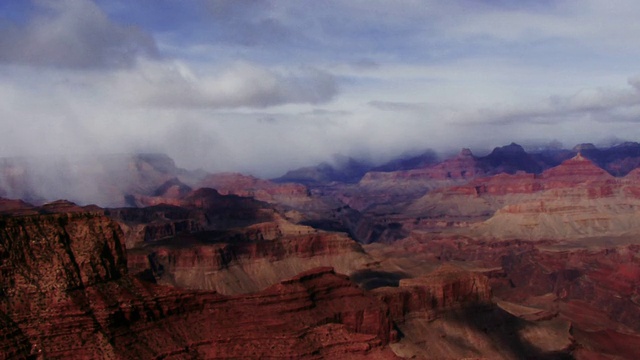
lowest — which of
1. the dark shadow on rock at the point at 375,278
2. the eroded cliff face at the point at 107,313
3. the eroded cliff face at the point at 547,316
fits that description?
the eroded cliff face at the point at 547,316

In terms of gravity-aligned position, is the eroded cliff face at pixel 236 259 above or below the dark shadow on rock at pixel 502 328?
above

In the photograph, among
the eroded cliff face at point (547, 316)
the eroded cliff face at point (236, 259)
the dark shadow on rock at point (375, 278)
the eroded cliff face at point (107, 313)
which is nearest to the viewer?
the eroded cliff face at point (107, 313)

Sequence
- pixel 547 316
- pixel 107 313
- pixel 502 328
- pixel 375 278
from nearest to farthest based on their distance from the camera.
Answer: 1. pixel 107 313
2. pixel 502 328
3. pixel 547 316
4. pixel 375 278

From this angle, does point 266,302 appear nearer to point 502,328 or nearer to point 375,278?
point 502,328

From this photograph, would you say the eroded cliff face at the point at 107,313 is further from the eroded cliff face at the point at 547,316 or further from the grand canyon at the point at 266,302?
the eroded cliff face at the point at 547,316

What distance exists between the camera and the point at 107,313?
53.7 metres

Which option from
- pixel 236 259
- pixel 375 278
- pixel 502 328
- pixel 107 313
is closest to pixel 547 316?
pixel 502 328

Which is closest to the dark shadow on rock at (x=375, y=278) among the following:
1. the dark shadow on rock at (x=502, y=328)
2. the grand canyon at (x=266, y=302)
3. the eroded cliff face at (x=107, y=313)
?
the grand canyon at (x=266, y=302)

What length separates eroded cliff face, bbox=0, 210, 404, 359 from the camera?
51.3 meters

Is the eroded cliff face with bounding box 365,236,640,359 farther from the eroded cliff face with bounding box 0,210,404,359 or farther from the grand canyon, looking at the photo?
the eroded cliff face with bounding box 0,210,404,359

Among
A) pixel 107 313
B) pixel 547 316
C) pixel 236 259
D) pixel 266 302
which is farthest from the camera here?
pixel 236 259

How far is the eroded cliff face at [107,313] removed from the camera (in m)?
51.3

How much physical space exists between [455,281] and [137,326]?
6923 centimetres

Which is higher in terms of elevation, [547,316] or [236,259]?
[236,259]
